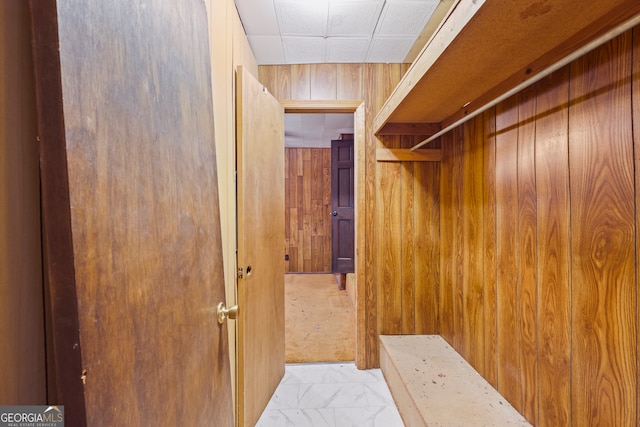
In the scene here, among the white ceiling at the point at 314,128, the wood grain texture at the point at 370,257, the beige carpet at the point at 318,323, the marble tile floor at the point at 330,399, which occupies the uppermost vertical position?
the white ceiling at the point at 314,128

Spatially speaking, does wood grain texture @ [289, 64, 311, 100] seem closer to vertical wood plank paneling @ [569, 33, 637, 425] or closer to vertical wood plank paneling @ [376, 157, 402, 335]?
vertical wood plank paneling @ [376, 157, 402, 335]

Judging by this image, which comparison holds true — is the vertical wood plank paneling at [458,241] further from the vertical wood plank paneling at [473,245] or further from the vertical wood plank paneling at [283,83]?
the vertical wood plank paneling at [283,83]

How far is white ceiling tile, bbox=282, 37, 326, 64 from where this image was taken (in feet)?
5.89

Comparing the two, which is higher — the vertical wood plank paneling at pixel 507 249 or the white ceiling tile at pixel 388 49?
the white ceiling tile at pixel 388 49

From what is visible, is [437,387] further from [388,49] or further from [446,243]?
[388,49]

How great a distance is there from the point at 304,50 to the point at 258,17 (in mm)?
412

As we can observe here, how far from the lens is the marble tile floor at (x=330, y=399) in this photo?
159cm

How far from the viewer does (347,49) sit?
191 cm

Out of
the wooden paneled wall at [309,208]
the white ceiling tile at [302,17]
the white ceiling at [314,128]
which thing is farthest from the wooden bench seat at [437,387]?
the wooden paneled wall at [309,208]

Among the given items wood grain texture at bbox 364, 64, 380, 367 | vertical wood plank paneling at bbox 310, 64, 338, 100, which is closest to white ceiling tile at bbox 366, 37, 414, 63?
vertical wood plank paneling at bbox 310, 64, 338, 100

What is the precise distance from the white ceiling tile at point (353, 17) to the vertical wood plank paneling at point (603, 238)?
3.38 feet

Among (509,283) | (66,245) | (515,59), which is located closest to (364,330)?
(509,283)

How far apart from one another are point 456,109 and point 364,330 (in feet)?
5.46

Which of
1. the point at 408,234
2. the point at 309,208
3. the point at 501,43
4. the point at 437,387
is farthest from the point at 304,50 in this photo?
the point at 309,208
